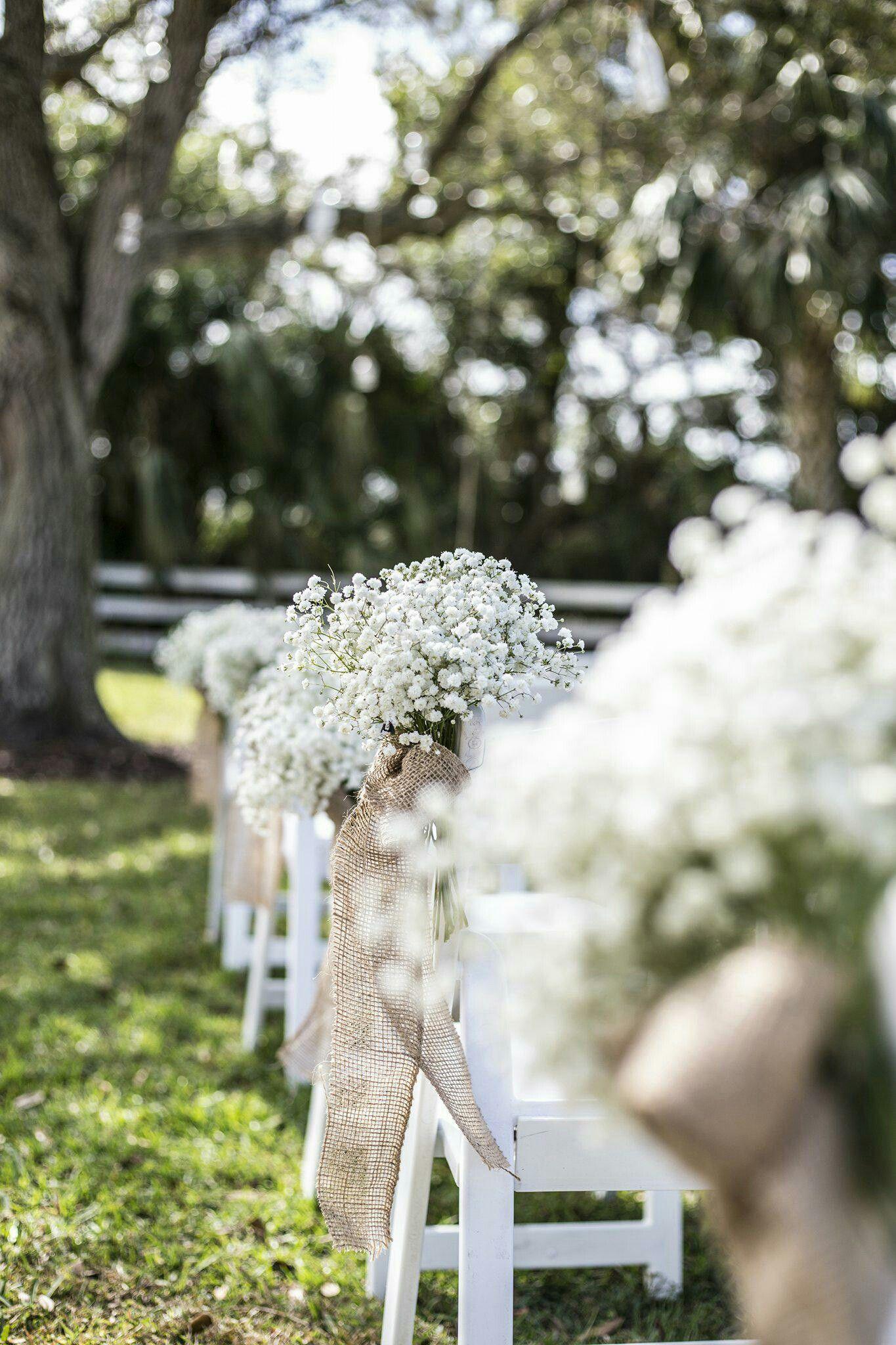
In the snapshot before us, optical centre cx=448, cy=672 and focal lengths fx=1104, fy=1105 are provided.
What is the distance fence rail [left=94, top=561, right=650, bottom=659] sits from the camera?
41.4 feet

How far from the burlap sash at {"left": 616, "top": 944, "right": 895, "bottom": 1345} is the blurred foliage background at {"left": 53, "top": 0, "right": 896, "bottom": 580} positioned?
7837mm

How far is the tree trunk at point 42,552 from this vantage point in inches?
286

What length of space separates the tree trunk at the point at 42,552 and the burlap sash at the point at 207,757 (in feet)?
9.34

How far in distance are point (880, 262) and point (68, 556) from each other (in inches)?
260

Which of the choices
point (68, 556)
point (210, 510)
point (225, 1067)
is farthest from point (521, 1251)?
point (210, 510)

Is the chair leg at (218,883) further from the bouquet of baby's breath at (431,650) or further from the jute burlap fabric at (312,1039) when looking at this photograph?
the bouquet of baby's breath at (431,650)

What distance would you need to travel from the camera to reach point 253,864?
3467mm

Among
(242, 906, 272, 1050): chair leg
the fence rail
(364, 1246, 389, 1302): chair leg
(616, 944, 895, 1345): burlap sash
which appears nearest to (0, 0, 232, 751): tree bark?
(242, 906, 272, 1050): chair leg

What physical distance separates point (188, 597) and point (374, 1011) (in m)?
11.9

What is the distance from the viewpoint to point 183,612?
12.7 metres

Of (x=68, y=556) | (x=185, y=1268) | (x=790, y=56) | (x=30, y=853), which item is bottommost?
(x=185, y=1268)

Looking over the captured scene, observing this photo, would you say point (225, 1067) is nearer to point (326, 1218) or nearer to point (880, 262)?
point (326, 1218)

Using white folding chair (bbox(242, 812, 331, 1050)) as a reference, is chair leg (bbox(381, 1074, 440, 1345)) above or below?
below

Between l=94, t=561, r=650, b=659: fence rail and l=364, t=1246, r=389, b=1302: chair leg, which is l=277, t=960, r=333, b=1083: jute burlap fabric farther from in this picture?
l=94, t=561, r=650, b=659: fence rail
